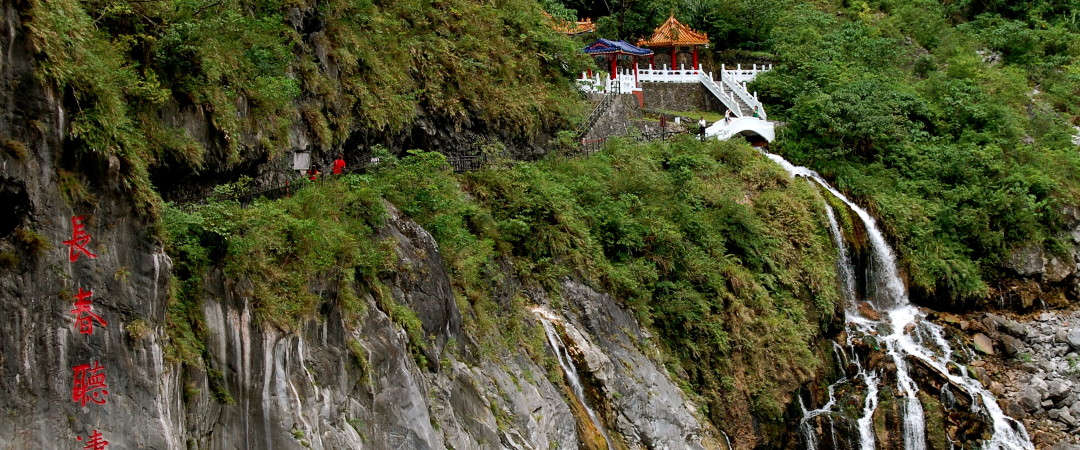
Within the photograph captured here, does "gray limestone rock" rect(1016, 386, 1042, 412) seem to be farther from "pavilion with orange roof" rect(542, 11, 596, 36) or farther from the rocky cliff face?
"pavilion with orange roof" rect(542, 11, 596, 36)

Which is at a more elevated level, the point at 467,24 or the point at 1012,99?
the point at 467,24

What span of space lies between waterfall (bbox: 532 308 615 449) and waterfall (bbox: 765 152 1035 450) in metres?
6.25

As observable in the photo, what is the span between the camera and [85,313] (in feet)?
32.9

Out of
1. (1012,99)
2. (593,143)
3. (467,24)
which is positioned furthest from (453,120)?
(1012,99)

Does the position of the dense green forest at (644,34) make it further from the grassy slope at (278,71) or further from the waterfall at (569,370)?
the waterfall at (569,370)

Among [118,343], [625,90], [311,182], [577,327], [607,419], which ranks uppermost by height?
[625,90]

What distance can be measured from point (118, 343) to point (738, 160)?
20.0 m

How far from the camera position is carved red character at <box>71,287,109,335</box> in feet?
32.7

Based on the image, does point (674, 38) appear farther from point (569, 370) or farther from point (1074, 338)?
point (569, 370)

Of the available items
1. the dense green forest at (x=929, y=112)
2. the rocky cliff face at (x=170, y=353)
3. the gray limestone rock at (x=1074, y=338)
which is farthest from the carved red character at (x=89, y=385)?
the gray limestone rock at (x=1074, y=338)

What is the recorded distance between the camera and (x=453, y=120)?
74.5ft

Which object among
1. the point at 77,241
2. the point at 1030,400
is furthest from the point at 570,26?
the point at 77,241

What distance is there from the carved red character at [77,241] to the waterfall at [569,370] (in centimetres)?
937

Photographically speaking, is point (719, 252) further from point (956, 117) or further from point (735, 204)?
point (956, 117)
